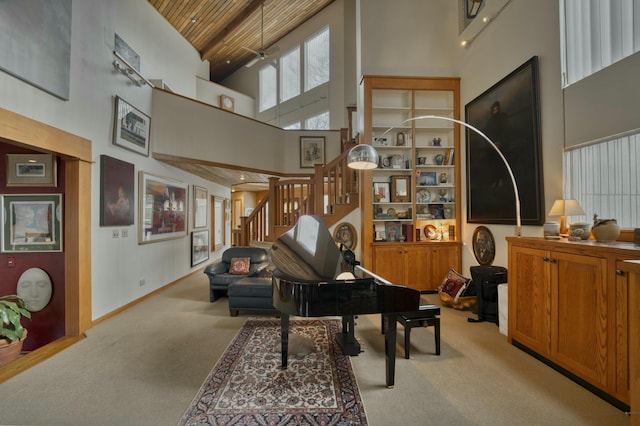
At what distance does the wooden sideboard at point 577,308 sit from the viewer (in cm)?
181

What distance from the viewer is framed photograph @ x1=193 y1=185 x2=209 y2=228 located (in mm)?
6351

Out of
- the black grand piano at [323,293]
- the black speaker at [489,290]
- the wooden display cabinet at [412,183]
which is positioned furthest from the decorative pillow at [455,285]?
the black grand piano at [323,293]

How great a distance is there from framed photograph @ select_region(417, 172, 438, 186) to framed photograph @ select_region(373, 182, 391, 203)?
55cm

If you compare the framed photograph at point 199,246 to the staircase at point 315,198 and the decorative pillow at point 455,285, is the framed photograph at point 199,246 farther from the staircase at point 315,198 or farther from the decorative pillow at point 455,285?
the decorative pillow at point 455,285

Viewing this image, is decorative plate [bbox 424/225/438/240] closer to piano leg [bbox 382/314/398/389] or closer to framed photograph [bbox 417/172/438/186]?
framed photograph [bbox 417/172/438/186]

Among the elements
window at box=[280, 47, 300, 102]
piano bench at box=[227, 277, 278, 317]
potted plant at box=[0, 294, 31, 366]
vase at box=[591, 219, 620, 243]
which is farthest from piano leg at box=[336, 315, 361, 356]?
window at box=[280, 47, 300, 102]

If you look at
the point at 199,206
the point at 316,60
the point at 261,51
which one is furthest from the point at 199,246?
the point at 316,60

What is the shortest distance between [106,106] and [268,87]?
6.91m

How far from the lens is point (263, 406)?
1894mm

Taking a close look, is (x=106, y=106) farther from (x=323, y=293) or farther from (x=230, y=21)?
(x=230, y=21)

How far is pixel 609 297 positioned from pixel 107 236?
5.13 metres

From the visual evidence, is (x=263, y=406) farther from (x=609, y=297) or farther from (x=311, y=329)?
(x=609, y=297)

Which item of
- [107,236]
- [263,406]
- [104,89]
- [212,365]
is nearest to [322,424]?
[263,406]

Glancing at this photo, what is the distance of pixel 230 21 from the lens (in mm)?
7086
